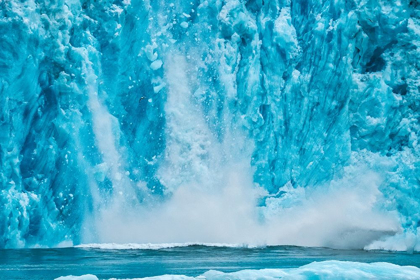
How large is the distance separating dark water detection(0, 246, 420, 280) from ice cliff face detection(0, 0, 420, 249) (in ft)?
4.64

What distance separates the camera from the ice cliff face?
14984 millimetres

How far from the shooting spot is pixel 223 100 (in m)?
16.8

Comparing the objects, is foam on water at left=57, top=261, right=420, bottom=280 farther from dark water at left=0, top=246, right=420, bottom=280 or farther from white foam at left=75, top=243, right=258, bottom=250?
white foam at left=75, top=243, right=258, bottom=250

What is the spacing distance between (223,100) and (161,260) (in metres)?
5.01

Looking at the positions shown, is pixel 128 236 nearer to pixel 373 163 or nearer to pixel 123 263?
pixel 123 263

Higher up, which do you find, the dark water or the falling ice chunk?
the falling ice chunk

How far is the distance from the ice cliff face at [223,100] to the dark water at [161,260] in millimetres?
1415

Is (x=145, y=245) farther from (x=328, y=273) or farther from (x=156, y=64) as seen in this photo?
(x=328, y=273)

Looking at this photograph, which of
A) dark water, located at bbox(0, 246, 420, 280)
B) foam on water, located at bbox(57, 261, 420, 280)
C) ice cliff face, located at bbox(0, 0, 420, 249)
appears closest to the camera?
foam on water, located at bbox(57, 261, 420, 280)

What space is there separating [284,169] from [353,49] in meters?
3.07

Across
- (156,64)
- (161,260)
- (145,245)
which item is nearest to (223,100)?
(156,64)

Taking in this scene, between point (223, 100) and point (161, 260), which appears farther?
point (223, 100)

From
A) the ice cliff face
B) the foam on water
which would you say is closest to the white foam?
the ice cliff face

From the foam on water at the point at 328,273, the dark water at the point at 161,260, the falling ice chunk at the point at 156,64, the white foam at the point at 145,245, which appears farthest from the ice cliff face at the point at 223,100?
the foam on water at the point at 328,273
